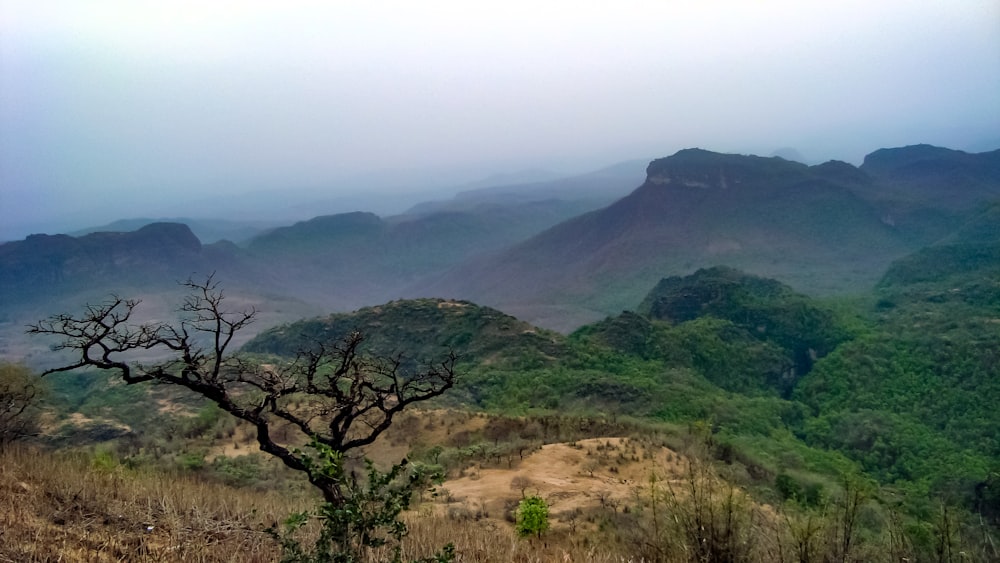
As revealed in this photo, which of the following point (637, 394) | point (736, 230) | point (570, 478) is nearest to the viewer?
point (570, 478)

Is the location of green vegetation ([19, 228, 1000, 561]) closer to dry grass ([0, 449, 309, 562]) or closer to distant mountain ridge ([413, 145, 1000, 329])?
dry grass ([0, 449, 309, 562])

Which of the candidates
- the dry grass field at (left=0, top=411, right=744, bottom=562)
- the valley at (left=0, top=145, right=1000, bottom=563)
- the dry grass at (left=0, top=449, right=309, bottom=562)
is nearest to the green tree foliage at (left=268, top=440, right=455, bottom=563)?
the valley at (left=0, top=145, right=1000, bottom=563)

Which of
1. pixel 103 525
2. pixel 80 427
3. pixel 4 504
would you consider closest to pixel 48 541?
pixel 103 525

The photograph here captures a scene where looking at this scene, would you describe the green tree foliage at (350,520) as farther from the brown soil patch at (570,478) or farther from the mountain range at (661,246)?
the mountain range at (661,246)

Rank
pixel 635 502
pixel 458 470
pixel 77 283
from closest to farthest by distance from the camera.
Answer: pixel 635 502
pixel 458 470
pixel 77 283

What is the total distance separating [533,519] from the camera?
795cm

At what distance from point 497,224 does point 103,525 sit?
511 ft

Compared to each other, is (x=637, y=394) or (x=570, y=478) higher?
(x=570, y=478)

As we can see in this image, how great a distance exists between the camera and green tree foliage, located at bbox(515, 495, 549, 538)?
26.0 ft

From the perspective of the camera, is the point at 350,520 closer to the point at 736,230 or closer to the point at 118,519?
the point at 118,519

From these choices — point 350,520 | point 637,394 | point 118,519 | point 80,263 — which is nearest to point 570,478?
point 118,519

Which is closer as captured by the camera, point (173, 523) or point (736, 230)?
point (173, 523)

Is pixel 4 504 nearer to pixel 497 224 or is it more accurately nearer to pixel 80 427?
pixel 80 427

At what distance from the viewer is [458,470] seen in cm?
1409
